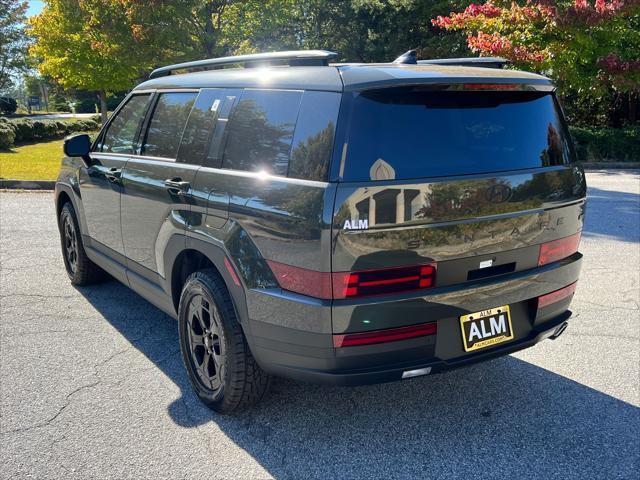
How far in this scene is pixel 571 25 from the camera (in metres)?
14.0

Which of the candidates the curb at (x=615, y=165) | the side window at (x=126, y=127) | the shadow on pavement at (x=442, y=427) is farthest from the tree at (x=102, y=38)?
the shadow on pavement at (x=442, y=427)

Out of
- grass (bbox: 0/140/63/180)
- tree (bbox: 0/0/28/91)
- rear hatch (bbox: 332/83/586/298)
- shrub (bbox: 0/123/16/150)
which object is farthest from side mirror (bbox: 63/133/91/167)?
tree (bbox: 0/0/28/91)

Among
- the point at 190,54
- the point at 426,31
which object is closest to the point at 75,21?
the point at 190,54

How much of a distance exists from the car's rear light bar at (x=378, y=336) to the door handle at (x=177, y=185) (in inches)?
53.3

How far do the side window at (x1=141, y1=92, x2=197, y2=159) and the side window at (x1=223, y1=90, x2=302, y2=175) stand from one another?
1.94ft

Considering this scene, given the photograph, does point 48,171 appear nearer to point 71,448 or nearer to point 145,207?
point 145,207

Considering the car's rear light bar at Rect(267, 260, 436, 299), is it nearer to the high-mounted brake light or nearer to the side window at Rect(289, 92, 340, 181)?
the side window at Rect(289, 92, 340, 181)

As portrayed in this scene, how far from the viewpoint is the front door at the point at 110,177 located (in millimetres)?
4164

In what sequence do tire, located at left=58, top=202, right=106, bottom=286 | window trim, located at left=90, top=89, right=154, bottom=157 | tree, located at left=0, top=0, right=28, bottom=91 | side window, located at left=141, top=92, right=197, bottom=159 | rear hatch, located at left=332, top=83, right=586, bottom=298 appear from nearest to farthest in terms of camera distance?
rear hatch, located at left=332, top=83, right=586, bottom=298
side window, located at left=141, top=92, right=197, bottom=159
window trim, located at left=90, top=89, right=154, bottom=157
tire, located at left=58, top=202, right=106, bottom=286
tree, located at left=0, top=0, right=28, bottom=91

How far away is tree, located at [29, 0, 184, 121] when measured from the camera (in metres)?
19.5

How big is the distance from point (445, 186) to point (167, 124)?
2049mm

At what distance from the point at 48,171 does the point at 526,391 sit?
12653 millimetres

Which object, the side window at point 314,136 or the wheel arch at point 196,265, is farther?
the wheel arch at point 196,265

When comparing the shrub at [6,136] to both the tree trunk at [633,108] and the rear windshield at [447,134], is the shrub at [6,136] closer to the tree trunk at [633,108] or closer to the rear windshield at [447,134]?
the rear windshield at [447,134]
